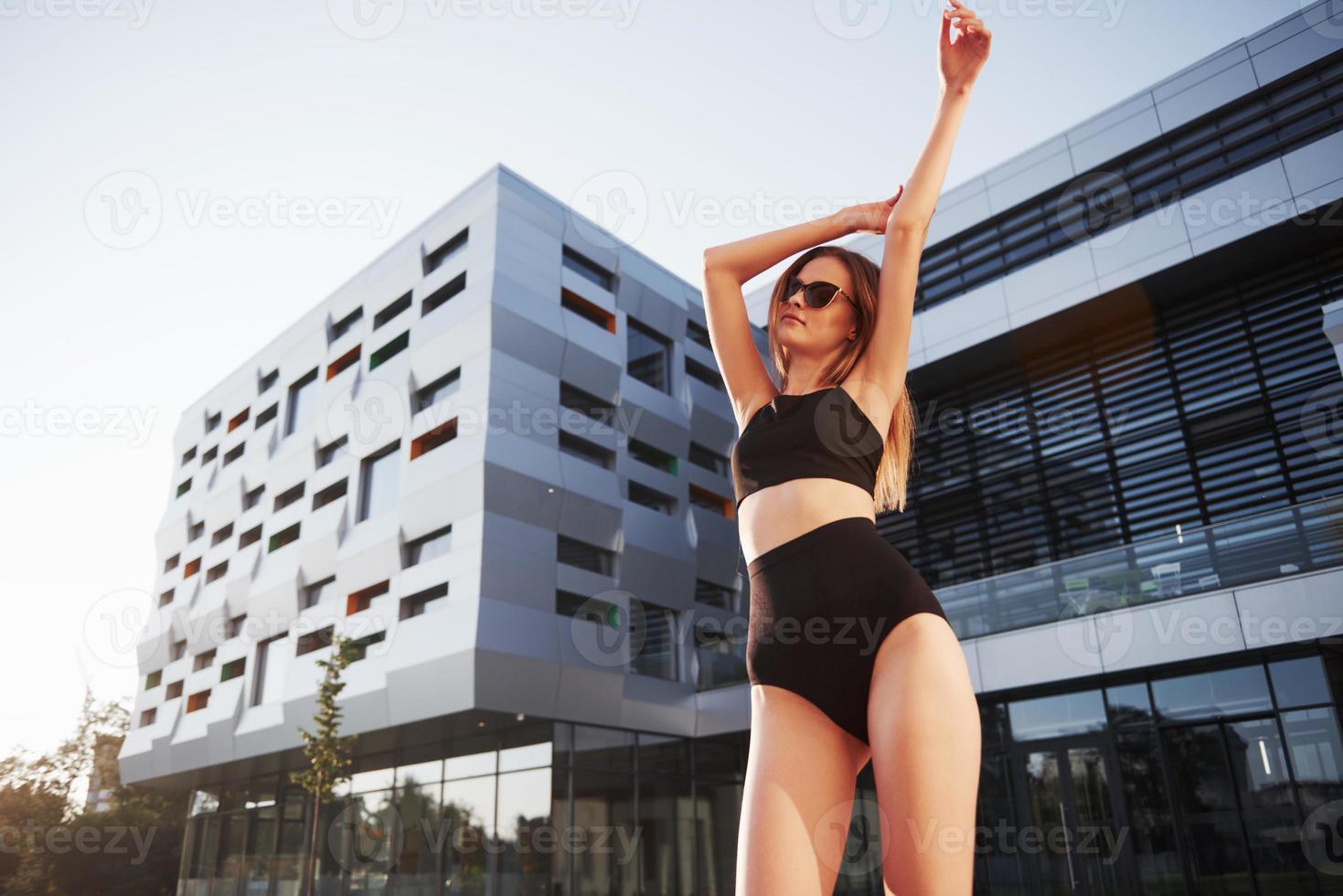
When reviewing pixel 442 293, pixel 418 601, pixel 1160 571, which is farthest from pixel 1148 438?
pixel 442 293

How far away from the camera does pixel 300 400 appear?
2611cm

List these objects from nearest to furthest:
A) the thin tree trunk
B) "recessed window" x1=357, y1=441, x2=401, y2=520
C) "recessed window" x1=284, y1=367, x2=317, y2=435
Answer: the thin tree trunk → "recessed window" x1=357, y1=441, x2=401, y2=520 → "recessed window" x1=284, y1=367, x2=317, y2=435

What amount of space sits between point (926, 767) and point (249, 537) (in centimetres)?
2828

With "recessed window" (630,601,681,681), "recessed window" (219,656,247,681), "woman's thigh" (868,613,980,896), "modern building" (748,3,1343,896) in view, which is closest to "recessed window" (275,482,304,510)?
"recessed window" (219,656,247,681)

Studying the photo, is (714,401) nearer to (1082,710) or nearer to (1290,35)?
(1082,710)

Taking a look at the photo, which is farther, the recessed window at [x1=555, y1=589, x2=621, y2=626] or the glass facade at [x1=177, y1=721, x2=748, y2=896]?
the recessed window at [x1=555, y1=589, x2=621, y2=626]

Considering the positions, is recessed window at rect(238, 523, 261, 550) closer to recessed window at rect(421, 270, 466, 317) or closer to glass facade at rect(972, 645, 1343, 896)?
recessed window at rect(421, 270, 466, 317)

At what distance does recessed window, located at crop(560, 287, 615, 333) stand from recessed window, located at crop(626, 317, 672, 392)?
2.44 ft

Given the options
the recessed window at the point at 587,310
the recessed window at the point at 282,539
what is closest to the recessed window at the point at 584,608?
the recessed window at the point at 587,310

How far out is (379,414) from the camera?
21562 millimetres

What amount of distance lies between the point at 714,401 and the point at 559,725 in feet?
33.2

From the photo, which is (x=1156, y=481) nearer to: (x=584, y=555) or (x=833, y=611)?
(x=584, y=555)

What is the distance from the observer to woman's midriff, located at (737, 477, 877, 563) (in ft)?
5.82

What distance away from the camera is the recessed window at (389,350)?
22359 millimetres
